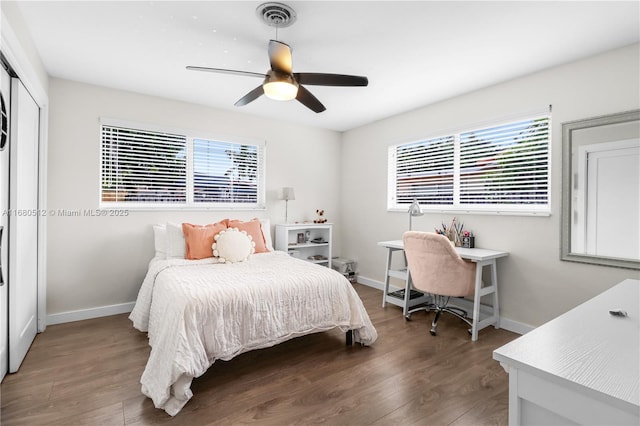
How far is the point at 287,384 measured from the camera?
7.20 ft

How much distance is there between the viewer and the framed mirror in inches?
97.8

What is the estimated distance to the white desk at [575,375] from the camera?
2.43ft

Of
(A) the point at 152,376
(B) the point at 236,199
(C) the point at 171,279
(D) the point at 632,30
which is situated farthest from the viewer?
(B) the point at 236,199

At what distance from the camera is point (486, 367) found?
2.43 metres

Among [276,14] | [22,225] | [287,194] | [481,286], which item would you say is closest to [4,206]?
[22,225]

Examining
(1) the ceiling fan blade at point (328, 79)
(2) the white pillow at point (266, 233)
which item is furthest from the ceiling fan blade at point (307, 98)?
(2) the white pillow at point (266, 233)

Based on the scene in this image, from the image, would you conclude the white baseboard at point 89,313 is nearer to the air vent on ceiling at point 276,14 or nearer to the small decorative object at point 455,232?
the air vent on ceiling at point 276,14

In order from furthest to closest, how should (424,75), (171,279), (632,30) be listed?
(424,75) < (171,279) < (632,30)

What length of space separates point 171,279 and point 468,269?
2665mm

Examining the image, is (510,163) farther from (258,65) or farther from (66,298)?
(66,298)

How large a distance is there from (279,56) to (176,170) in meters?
2.39

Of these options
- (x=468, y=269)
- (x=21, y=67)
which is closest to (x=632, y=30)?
(x=468, y=269)

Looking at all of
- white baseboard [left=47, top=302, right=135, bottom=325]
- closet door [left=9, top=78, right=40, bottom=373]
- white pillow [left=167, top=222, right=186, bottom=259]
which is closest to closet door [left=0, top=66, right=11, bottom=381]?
closet door [left=9, top=78, right=40, bottom=373]

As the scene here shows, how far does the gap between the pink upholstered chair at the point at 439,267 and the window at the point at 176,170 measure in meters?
2.37
